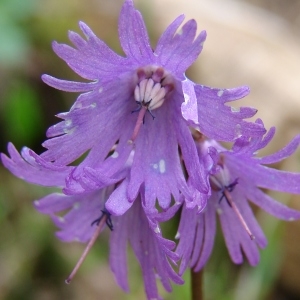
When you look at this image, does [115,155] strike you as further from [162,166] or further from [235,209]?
[235,209]

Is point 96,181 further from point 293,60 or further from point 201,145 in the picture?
point 293,60

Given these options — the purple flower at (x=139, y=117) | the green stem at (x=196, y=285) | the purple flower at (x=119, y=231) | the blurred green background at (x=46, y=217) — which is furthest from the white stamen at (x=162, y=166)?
the blurred green background at (x=46, y=217)

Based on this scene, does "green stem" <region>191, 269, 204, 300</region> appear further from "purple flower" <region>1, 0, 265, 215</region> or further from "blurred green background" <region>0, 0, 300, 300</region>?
"blurred green background" <region>0, 0, 300, 300</region>

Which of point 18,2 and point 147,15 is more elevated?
point 147,15

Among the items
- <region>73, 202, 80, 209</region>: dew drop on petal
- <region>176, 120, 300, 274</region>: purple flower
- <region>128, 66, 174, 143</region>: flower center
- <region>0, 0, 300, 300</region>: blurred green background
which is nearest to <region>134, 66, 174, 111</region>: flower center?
<region>128, 66, 174, 143</region>: flower center

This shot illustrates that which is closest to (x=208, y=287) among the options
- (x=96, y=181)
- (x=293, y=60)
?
(x=96, y=181)
